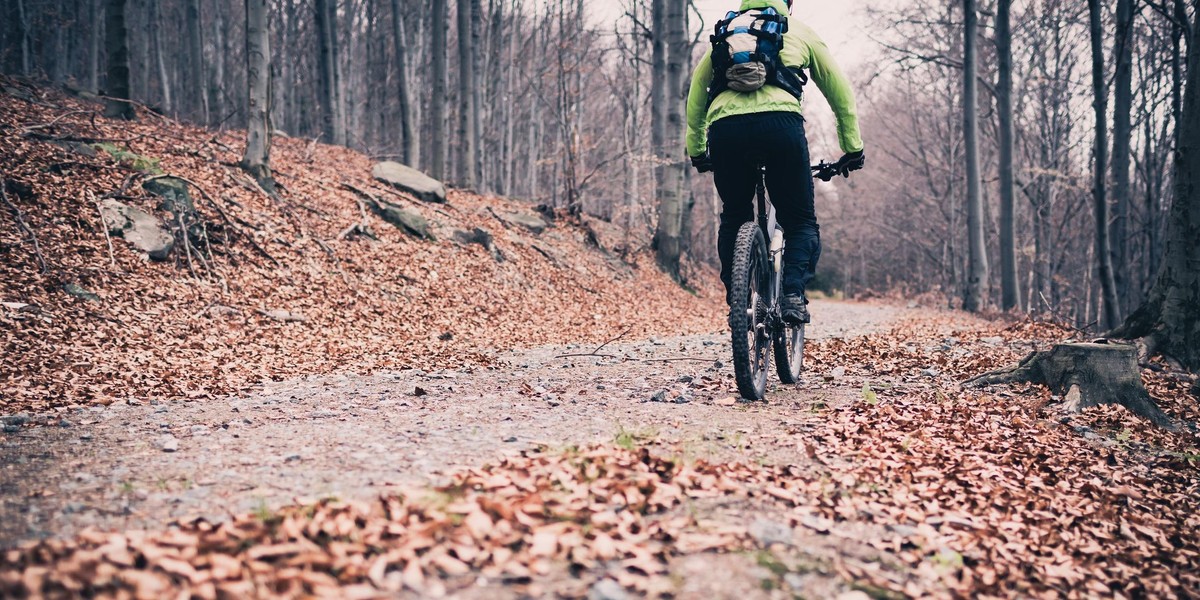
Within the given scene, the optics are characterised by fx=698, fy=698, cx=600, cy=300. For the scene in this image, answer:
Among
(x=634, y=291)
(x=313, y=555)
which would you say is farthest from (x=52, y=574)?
(x=634, y=291)

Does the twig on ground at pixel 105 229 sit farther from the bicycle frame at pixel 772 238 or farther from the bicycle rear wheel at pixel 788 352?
the bicycle rear wheel at pixel 788 352

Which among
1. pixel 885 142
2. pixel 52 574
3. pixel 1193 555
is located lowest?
pixel 1193 555

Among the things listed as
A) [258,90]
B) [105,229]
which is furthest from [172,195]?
[258,90]

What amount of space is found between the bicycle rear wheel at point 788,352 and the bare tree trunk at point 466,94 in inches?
552

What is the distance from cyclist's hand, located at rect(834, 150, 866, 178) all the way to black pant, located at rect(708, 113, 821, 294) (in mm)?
297

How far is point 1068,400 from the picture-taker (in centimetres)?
484

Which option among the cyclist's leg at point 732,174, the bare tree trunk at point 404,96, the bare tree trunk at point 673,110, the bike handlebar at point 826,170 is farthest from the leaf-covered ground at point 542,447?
the bare tree trunk at point 404,96

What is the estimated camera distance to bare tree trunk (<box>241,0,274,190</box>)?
10.9 metres

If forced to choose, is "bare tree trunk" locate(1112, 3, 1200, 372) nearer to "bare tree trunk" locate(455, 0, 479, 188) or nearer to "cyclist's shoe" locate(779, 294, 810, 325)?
"cyclist's shoe" locate(779, 294, 810, 325)

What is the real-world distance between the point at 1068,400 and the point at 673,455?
3.42 meters

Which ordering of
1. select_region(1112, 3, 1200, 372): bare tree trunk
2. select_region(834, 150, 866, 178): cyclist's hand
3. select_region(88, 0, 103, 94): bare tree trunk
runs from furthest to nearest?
select_region(88, 0, 103, 94): bare tree trunk < select_region(1112, 3, 1200, 372): bare tree trunk < select_region(834, 150, 866, 178): cyclist's hand

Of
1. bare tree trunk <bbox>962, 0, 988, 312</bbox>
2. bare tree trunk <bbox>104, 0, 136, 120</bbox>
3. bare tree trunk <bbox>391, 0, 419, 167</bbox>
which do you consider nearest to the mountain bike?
bare tree trunk <bbox>104, 0, 136, 120</bbox>

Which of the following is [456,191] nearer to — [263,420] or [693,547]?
[263,420]

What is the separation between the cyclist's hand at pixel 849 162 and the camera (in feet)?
15.4
